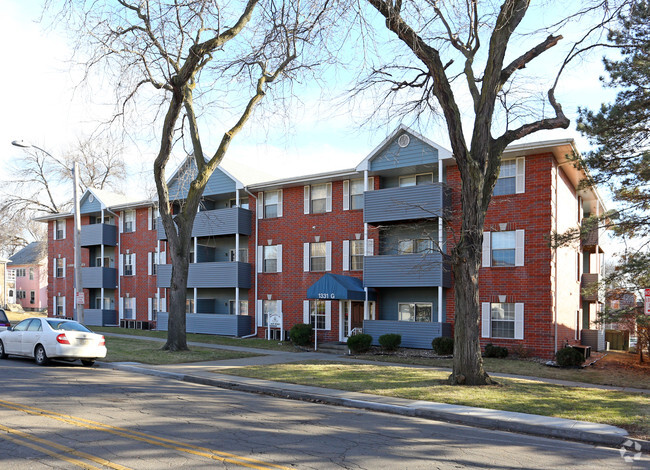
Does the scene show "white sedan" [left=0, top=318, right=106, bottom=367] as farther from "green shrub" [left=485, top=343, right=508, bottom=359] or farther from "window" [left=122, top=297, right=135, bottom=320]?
"window" [left=122, top=297, right=135, bottom=320]

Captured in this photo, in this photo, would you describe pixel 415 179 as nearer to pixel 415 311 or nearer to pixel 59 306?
pixel 415 311

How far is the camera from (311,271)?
27844 mm

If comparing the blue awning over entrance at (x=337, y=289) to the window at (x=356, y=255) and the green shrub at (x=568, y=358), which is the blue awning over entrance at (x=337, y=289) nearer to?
the window at (x=356, y=255)

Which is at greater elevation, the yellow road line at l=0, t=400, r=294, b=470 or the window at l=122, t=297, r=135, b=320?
the yellow road line at l=0, t=400, r=294, b=470

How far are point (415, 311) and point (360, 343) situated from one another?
3.56 m

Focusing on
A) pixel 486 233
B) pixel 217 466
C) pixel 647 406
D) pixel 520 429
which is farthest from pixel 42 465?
pixel 486 233

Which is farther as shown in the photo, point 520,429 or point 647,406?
point 647,406

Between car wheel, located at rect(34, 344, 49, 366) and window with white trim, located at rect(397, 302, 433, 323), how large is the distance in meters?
14.8

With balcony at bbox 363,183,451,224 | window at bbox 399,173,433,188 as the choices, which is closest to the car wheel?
balcony at bbox 363,183,451,224

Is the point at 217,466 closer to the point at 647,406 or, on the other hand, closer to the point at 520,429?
the point at 520,429

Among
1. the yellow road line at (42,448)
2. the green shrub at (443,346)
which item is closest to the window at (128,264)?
the green shrub at (443,346)

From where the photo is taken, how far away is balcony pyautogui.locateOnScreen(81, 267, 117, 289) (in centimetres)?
3750

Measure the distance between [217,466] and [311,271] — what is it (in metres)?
21.5

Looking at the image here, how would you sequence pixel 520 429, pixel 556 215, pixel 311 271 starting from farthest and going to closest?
pixel 311 271 < pixel 556 215 < pixel 520 429
